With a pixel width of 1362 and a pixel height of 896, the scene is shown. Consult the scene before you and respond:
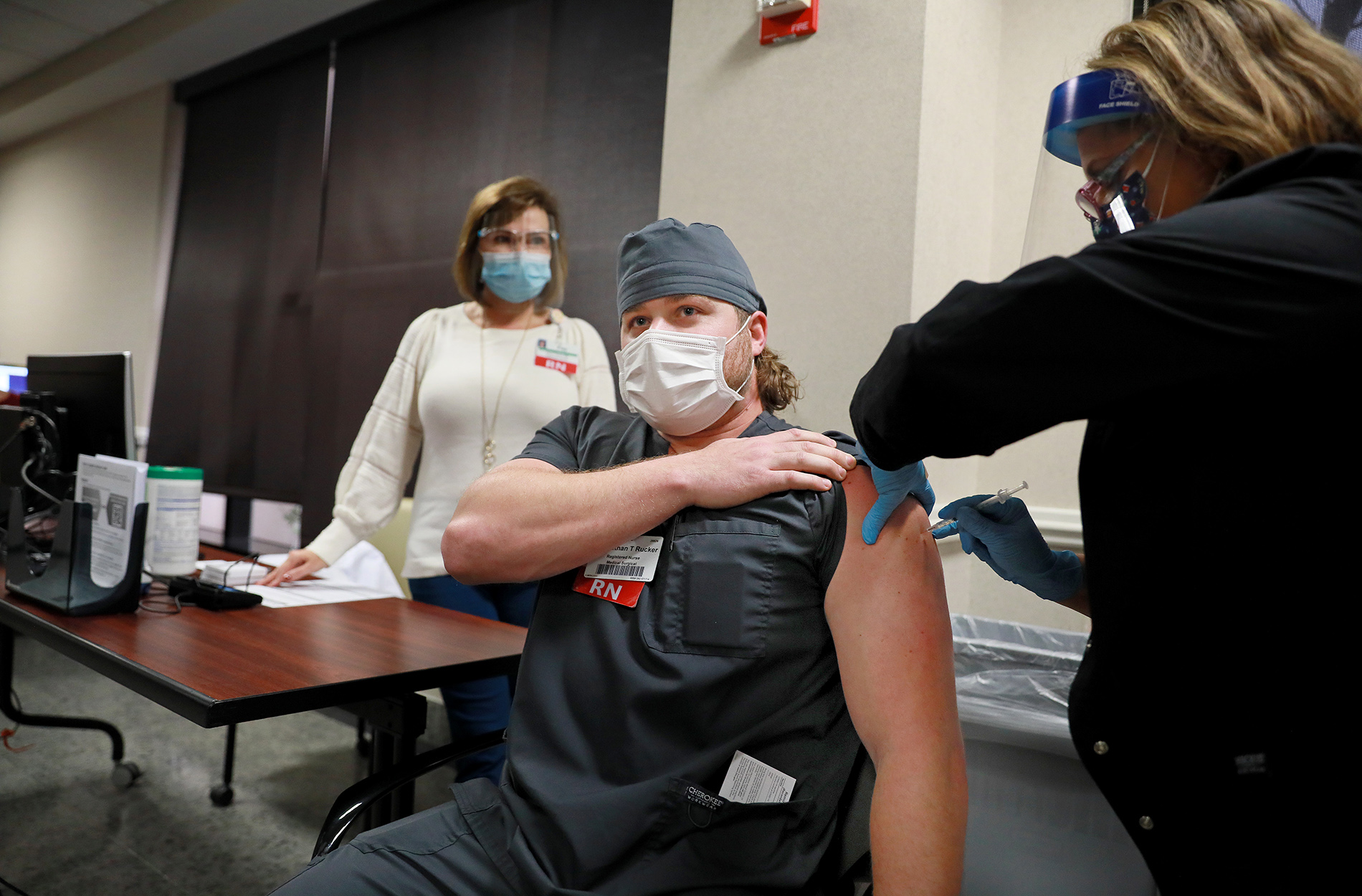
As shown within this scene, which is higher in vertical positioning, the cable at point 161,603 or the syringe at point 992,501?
the syringe at point 992,501

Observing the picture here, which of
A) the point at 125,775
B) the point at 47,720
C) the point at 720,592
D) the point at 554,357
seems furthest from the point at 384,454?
the point at 47,720

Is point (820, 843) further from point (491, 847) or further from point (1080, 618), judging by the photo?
point (1080, 618)

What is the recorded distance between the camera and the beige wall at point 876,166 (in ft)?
6.91

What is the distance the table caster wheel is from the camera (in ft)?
9.09

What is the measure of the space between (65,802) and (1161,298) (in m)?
3.21

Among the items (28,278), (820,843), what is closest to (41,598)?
(820,843)

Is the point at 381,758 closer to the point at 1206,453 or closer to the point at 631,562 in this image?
the point at 631,562

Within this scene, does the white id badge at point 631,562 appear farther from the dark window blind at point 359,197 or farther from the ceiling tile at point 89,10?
the ceiling tile at point 89,10

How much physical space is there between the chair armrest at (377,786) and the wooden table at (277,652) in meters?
0.12

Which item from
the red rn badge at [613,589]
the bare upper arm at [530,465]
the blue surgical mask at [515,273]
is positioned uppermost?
the blue surgical mask at [515,273]

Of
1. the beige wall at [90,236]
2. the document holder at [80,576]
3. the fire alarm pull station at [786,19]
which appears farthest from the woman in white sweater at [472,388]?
the beige wall at [90,236]

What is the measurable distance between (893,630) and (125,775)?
110 inches

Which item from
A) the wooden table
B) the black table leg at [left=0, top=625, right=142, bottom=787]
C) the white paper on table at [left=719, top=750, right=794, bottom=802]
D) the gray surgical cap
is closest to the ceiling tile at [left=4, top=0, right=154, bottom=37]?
the black table leg at [left=0, top=625, right=142, bottom=787]

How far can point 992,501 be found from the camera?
107 centimetres
